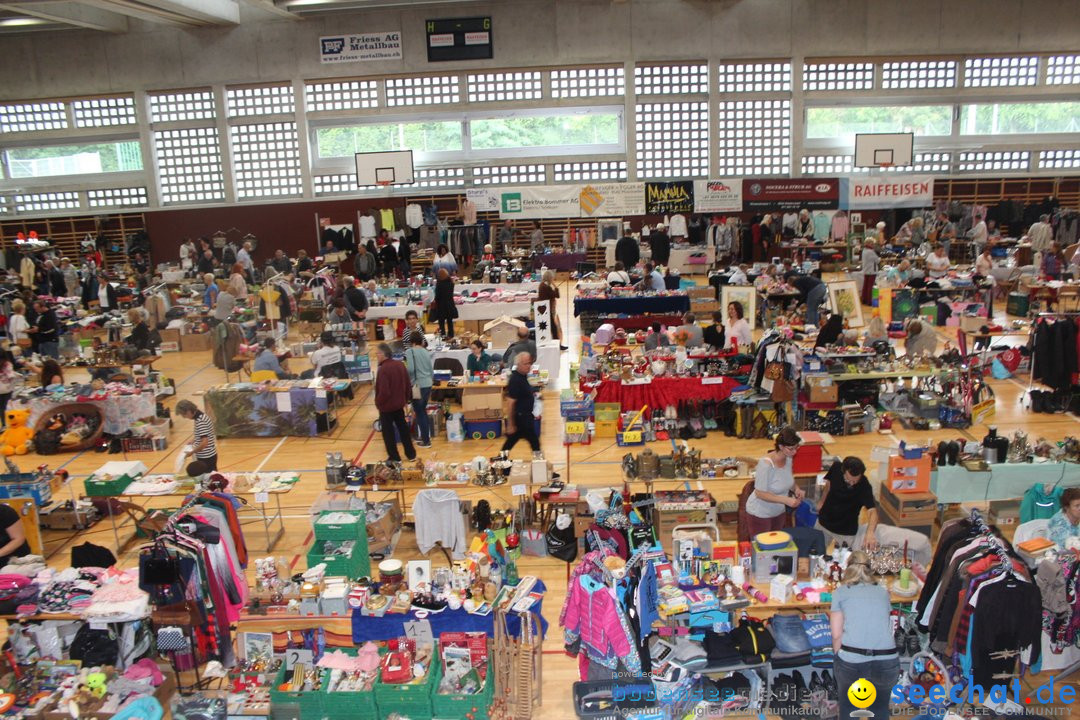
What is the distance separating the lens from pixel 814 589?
6.28 metres

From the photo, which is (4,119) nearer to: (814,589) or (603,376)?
(603,376)

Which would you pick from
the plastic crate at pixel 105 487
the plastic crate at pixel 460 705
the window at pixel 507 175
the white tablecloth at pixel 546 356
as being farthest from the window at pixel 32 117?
the plastic crate at pixel 460 705

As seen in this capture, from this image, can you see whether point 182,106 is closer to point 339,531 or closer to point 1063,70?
point 339,531

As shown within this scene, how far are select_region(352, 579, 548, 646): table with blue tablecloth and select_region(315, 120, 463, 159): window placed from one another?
20977 mm

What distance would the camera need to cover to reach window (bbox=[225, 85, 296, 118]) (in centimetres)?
2506

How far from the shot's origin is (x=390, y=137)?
25.6m

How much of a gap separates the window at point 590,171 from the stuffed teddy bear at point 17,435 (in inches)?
660

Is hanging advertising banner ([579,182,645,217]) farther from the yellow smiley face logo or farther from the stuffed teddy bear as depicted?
the yellow smiley face logo

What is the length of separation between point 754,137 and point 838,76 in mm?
2857

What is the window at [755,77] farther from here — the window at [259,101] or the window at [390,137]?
the window at [259,101]

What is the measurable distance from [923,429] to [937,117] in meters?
16.9

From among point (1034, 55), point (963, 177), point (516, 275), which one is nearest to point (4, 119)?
point (516, 275)

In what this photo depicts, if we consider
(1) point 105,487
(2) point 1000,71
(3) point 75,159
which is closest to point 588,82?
(2) point 1000,71

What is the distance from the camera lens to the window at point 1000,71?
2438 cm
